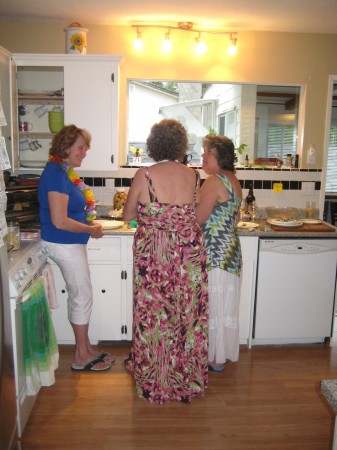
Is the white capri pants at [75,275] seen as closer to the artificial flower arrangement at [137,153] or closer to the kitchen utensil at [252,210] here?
the artificial flower arrangement at [137,153]

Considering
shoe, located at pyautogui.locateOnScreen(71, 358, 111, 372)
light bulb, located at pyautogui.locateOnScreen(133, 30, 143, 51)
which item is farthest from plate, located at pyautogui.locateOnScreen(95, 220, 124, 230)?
light bulb, located at pyautogui.locateOnScreen(133, 30, 143, 51)

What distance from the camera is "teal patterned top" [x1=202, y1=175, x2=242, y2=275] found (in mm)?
2773

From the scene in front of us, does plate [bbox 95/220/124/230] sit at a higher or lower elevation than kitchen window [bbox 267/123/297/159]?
lower

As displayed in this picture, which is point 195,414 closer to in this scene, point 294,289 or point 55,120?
point 294,289

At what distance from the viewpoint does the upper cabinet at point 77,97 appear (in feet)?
11.1

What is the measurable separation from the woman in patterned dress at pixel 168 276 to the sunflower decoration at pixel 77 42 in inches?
55.4

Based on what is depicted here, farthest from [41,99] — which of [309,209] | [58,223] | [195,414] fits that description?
[195,414]

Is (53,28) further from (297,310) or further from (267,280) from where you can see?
(297,310)

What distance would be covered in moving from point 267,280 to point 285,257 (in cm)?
21

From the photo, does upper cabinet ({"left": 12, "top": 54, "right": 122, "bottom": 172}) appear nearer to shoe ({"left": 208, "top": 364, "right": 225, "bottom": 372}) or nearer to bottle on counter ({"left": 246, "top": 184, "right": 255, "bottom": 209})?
bottle on counter ({"left": 246, "top": 184, "right": 255, "bottom": 209})

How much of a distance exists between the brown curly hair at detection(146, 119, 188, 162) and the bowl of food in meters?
1.69

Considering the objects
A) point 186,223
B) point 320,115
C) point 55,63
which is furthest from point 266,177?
point 55,63

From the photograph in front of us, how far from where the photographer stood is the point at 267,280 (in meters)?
3.28

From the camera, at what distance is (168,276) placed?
8.09 ft
